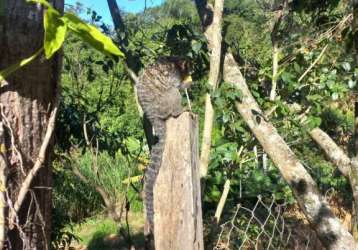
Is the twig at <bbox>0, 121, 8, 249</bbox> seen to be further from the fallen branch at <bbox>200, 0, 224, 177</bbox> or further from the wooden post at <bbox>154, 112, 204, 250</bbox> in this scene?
the fallen branch at <bbox>200, 0, 224, 177</bbox>

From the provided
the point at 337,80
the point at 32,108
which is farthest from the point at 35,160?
the point at 337,80

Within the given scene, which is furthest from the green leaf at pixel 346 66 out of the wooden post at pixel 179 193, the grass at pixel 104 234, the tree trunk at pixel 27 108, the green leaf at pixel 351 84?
the grass at pixel 104 234

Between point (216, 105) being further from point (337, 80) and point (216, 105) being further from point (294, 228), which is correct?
point (294, 228)

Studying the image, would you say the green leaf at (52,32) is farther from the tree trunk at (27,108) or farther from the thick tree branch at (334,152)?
the thick tree branch at (334,152)

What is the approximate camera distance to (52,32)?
2.97ft

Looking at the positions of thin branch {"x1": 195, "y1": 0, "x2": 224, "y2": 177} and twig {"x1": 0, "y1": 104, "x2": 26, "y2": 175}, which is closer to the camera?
twig {"x1": 0, "y1": 104, "x2": 26, "y2": 175}

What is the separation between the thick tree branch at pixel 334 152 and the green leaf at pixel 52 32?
3.58 meters

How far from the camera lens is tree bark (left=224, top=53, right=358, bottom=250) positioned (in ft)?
10.4

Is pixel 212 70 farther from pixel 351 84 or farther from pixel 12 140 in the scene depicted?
pixel 12 140

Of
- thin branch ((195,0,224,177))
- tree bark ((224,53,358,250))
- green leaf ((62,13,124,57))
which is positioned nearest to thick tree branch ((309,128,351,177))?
tree bark ((224,53,358,250))

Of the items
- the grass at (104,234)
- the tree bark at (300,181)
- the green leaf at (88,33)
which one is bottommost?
the grass at (104,234)

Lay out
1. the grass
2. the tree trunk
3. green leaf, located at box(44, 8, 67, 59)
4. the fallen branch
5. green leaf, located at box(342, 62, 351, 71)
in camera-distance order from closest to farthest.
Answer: green leaf, located at box(44, 8, 67, 59)
the tree trunk
the fallen branch
green leaf, located at box(342, 62, 351, 71)
the grass

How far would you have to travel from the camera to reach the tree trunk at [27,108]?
1.43 metres

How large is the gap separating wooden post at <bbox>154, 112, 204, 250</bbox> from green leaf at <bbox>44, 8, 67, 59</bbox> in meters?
1.08
